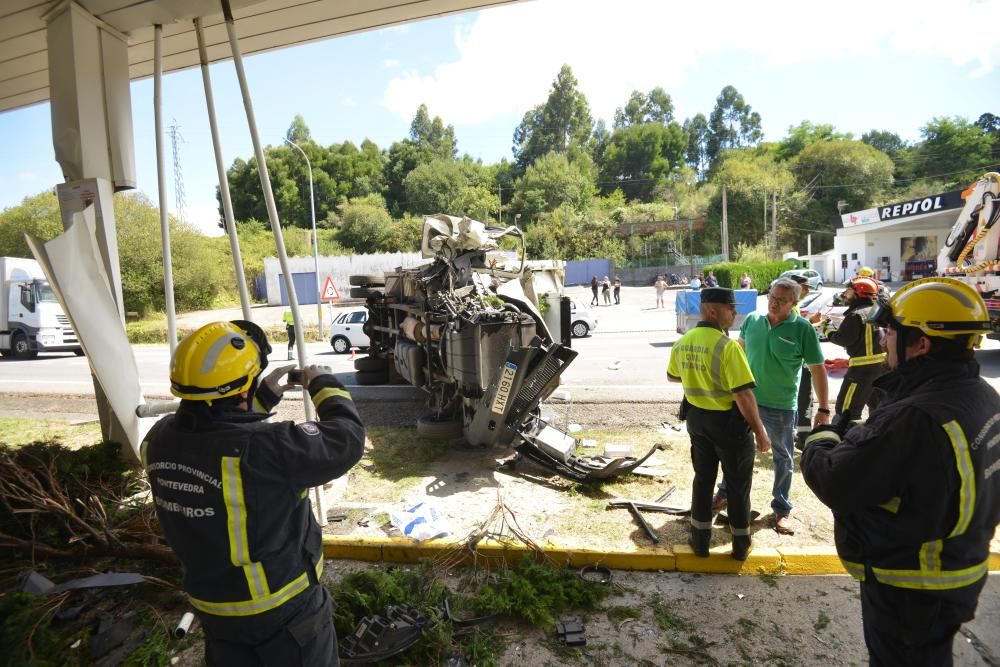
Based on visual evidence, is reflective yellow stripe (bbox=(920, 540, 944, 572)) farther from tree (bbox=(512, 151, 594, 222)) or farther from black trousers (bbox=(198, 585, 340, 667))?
tree (bbox=(512, 151, 594, 222))

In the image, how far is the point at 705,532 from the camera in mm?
3627

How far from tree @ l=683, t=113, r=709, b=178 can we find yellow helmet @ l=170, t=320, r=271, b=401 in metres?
96.1

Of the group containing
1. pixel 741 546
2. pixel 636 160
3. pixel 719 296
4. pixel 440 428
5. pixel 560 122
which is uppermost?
pixel 560 122

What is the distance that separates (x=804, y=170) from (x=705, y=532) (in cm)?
6846

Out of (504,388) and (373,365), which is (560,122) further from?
(504,388)

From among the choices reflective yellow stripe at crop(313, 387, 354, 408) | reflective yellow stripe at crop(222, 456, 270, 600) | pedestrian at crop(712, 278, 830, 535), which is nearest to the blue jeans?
pedestrian at crop(712, 278, 830, 535)

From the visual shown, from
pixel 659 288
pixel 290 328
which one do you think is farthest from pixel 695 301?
pixel 659 288

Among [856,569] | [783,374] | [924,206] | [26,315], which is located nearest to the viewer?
[856,569]

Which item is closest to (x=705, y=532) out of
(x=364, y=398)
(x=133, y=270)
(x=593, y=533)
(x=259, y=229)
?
(x=593, y=533)

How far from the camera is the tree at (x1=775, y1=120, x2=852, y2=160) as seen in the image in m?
71.4

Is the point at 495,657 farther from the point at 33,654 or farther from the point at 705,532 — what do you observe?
the point at 33,654

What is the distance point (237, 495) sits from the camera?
181 cm

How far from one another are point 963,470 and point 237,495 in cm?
246

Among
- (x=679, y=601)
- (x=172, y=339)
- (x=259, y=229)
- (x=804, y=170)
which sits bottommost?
(x=679, y=601)
